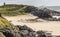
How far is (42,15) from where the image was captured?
74188mm

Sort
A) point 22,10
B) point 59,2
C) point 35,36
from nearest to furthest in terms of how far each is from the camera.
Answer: point 35,36 → point 22,10 → point 59,2

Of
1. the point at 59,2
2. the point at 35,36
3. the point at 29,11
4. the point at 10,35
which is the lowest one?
the point at 59,2

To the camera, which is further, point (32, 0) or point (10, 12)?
point (32, 0)

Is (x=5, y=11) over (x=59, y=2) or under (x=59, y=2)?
over

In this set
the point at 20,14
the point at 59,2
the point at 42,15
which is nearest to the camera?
the point at 42,15

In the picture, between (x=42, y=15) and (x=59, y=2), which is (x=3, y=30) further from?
(x=59, y=2)

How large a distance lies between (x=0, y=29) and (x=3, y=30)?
14.4 inches

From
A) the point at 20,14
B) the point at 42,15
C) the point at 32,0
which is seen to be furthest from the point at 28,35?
the point at 32,0

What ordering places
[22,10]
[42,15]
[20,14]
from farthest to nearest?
[22,10] → [20,14] → [42,15]

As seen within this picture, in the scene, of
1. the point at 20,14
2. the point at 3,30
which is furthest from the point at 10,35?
the point at 20,14

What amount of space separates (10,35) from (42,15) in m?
49.1

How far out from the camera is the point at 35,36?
33781mm

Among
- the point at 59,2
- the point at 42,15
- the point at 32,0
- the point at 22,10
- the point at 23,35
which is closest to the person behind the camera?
the point at 23,35

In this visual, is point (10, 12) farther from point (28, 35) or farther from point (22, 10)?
point (28, 35)
